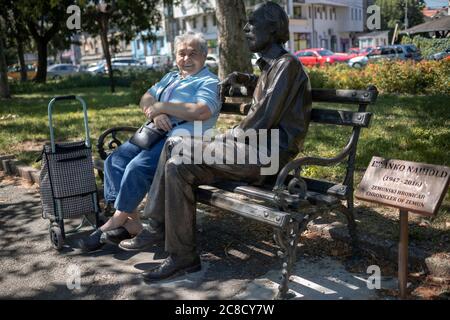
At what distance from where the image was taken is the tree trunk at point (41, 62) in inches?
1191

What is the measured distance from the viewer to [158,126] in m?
4.37

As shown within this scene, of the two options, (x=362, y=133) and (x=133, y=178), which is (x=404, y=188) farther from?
(x=362, y=133)

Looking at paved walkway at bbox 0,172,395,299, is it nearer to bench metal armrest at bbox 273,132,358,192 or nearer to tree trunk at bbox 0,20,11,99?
bench metal armrest at bbox 273,132,358,192

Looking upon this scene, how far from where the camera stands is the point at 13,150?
324 inches

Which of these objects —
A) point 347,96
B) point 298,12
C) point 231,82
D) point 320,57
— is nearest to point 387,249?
point 347,96

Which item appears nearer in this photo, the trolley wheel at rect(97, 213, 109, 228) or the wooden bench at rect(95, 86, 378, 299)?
the wooden bench at rect(95, 86, 378, 299)

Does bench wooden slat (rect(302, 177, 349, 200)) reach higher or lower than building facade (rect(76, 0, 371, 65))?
lower

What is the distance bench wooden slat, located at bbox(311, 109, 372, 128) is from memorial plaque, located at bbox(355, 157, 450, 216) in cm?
46

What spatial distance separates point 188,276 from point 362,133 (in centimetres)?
452

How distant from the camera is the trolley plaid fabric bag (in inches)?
177

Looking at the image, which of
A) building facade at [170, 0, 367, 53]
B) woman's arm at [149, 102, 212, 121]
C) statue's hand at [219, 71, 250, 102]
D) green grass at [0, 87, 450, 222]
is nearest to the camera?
statue's hand at [219, 71, 250, 102]

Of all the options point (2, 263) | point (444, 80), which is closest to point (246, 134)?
point (2, 263)

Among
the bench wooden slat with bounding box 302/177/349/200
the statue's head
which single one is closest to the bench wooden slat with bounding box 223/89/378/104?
the statue's head
